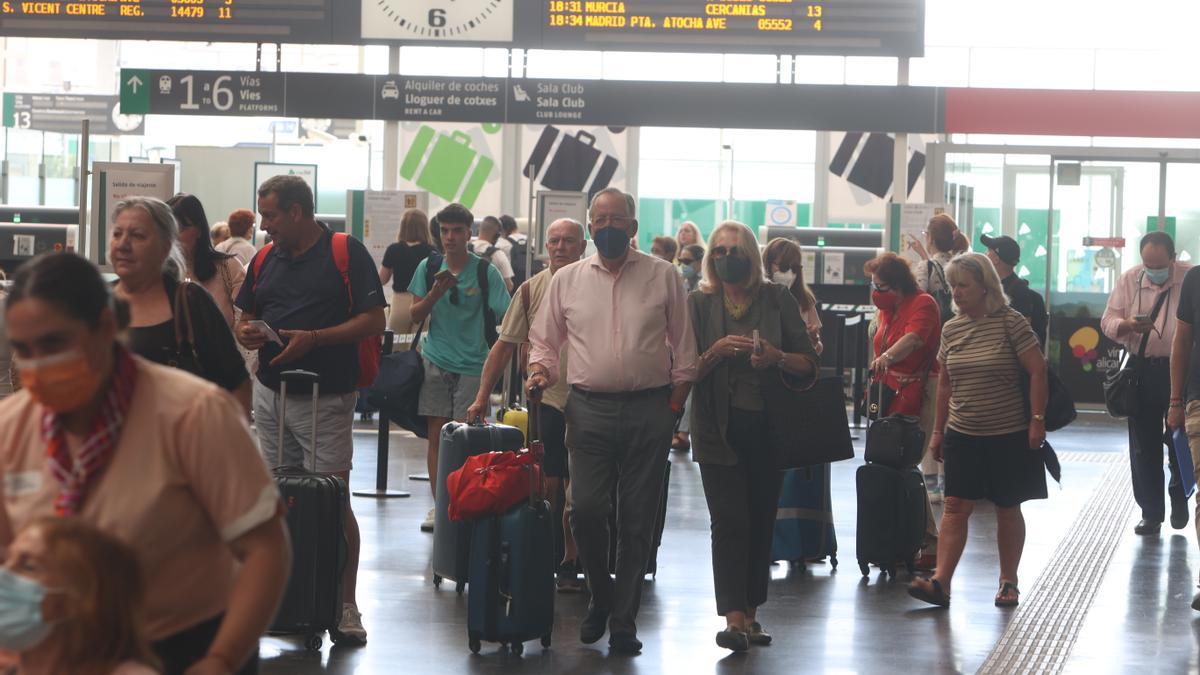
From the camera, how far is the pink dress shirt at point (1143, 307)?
356 inches

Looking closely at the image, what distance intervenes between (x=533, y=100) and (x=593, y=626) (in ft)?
25.7

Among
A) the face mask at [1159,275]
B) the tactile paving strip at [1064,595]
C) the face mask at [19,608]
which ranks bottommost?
the tactile paving strip at [1064,595]

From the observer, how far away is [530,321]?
269 inches

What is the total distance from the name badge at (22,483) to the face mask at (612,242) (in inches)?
139

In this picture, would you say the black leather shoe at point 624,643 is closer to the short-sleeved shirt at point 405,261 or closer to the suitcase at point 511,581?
the suitcase at point 511,581

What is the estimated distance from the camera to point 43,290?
2334 millimetres

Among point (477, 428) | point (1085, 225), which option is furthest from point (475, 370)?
point (1085, 225)

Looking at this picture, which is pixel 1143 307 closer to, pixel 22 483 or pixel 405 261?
pixel 405 261

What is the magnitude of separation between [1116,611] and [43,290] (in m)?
5.52

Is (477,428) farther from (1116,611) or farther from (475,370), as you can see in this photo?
(1116,611)

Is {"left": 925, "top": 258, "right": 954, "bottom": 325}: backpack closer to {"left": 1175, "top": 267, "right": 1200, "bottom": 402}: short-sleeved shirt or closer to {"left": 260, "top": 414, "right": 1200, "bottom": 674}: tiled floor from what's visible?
{"left": 260, "top": 414, "right": 1200, "bottom": 674}: tiled floor

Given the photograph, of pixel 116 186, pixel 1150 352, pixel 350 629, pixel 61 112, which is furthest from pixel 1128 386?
pixel 61 112

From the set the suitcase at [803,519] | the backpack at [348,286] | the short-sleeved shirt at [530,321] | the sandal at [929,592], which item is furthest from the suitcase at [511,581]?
the suitcase at [803,519]

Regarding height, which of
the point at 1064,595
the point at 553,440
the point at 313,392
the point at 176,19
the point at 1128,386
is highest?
the point at 176,19
